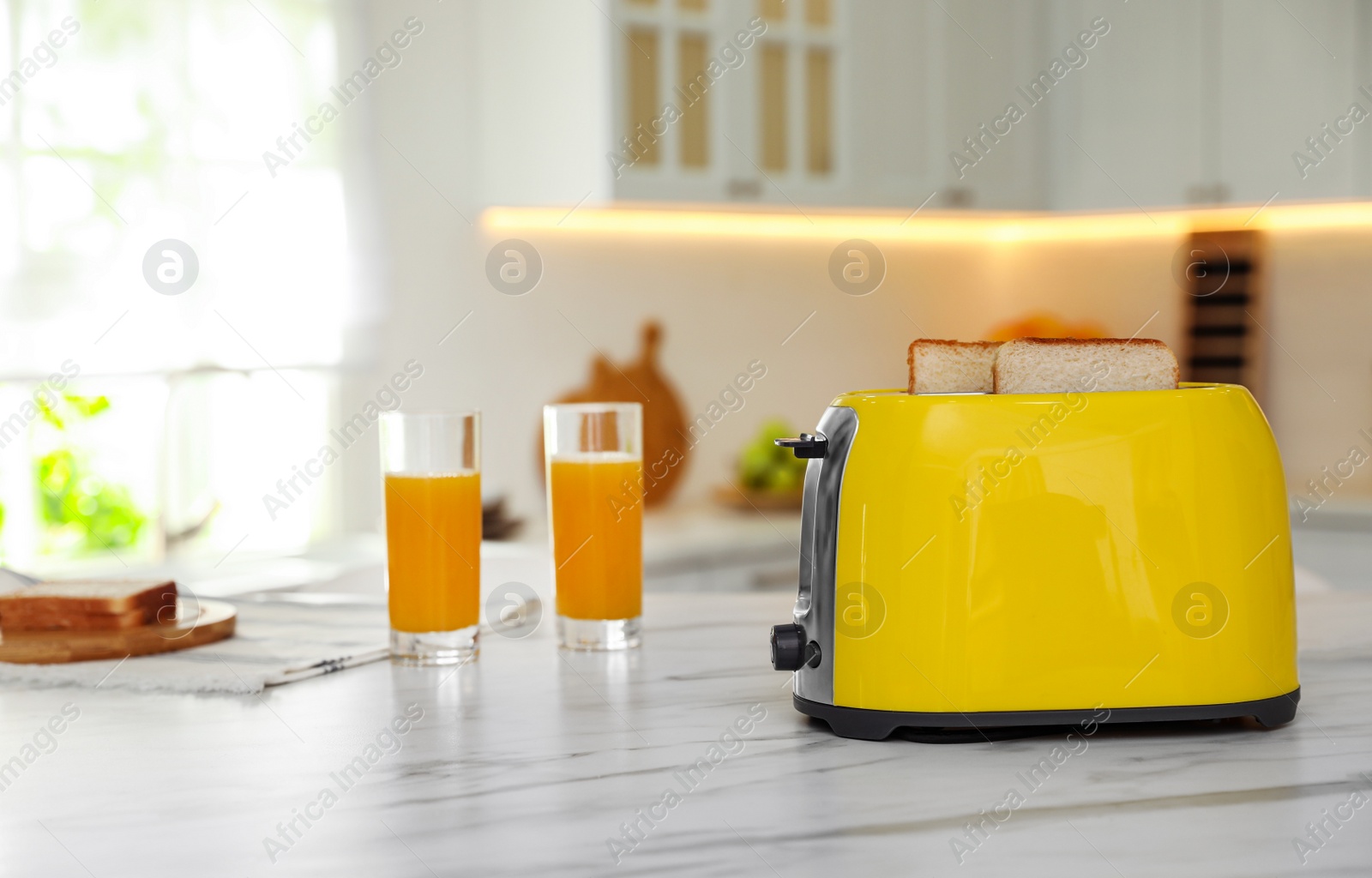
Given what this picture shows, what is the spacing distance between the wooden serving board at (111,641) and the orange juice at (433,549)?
20 cm

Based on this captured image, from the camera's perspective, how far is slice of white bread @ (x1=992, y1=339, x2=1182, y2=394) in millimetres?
846

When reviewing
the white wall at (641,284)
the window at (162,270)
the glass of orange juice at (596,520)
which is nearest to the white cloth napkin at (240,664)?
the glass of orange juice at (596,520)

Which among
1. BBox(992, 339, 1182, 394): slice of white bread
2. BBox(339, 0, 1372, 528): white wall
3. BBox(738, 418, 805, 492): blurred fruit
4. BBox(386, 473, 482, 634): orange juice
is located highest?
BBox(339, 0, 1372, 528): white wall

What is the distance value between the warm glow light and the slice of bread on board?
1895 millimetres

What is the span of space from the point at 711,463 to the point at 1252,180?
1466mm

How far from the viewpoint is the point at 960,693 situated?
79 cm

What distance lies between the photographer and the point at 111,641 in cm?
109

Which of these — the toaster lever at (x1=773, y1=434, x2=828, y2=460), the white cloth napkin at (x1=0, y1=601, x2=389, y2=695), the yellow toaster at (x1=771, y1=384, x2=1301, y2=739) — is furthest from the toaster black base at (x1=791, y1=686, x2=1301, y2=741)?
the white cloth napkin at (x1=0, y1=601, x2=389, y2=695)

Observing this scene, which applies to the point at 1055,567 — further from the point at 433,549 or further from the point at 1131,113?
the point at 1131,113

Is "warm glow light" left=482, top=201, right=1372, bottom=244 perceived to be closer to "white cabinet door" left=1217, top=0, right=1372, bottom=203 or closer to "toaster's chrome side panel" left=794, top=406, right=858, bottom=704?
"white cabinet door" left=1217, top=0, right=1372, bottom=203

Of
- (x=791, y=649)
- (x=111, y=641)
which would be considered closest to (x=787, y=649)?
(x=791, y=649)

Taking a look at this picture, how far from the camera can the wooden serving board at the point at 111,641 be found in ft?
3.55

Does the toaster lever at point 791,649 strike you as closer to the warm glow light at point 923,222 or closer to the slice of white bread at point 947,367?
the slice of white bread at point 947,367

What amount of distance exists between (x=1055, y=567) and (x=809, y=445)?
172 millimetres
